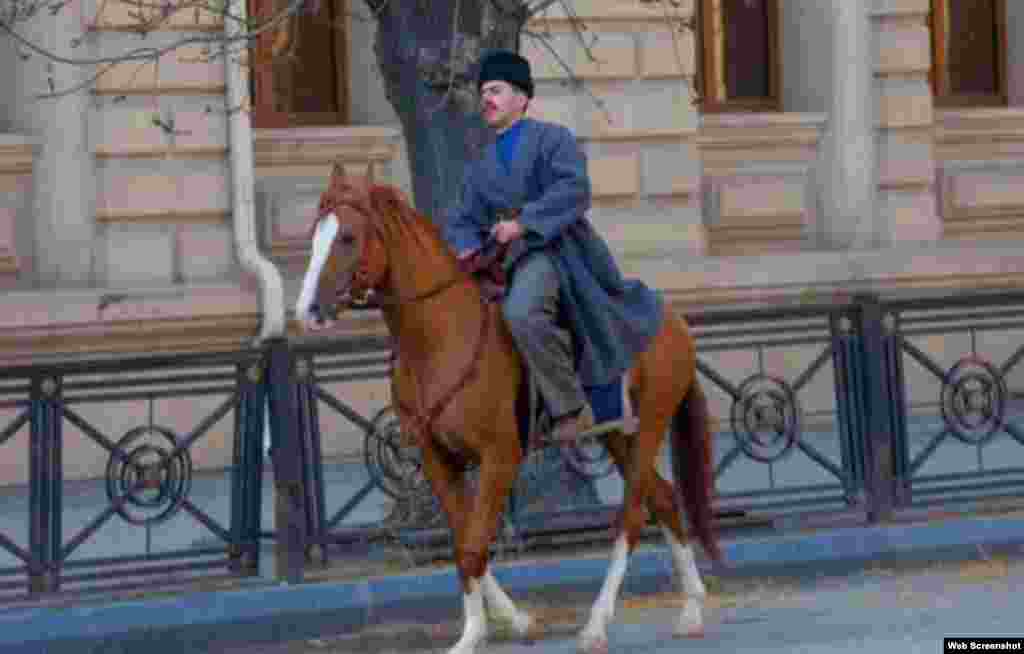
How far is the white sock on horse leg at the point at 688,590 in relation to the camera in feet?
36.6

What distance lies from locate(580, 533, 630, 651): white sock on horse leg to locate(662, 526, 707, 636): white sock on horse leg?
394mm

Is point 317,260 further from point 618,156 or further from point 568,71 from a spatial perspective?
point 618,156

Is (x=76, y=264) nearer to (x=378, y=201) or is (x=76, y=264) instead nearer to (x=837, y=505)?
(x=837, y=505)

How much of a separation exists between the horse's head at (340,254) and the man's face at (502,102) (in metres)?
0.69

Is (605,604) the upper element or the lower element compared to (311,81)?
lower

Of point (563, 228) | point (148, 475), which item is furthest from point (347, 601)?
point (563, 228)

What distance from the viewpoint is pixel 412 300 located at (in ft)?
33.9

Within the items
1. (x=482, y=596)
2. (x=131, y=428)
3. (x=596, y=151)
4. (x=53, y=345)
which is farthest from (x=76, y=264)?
(x=482, y=596)

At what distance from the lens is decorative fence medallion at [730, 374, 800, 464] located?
13172 millimetres

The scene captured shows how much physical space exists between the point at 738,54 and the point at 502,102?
34.9 ft

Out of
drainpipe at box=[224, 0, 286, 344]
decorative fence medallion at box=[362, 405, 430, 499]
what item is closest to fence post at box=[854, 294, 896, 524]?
decorative fence medallion at box=[362, 405, 430, 499]

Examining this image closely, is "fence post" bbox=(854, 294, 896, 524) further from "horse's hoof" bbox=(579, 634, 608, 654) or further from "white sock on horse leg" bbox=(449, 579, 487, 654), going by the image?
"white sock on horse leg" bbox=(449, 579, 487, 654)

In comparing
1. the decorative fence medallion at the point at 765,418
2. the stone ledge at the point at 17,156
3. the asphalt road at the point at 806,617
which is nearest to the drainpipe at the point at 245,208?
the stone ledge at the point at 17,156

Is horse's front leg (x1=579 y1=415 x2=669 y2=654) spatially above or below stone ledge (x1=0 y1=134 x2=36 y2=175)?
below
